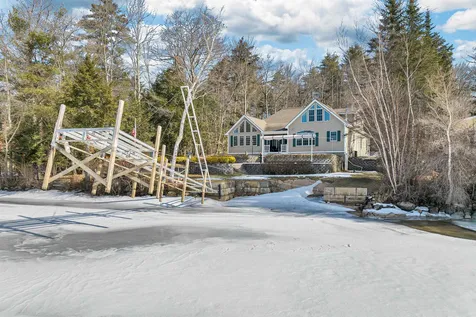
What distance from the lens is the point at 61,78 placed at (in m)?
25.1

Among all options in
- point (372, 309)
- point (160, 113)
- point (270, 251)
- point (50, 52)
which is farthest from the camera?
point (160, 113)

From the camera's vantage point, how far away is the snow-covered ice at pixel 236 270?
460 centimetres

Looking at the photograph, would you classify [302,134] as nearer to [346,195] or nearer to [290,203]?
[346,195]

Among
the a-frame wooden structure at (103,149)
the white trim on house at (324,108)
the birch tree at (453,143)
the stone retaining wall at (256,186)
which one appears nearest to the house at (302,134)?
the white trim on house at (324,108)

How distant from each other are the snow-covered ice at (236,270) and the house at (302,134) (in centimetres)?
1911

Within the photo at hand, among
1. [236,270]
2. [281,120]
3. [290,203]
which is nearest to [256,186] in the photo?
[290,203]

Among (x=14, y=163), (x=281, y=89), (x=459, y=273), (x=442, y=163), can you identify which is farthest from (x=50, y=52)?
(x=281, y=89)

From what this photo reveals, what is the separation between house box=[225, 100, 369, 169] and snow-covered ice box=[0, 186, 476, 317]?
62.7ft

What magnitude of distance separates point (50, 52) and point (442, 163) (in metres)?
24.8

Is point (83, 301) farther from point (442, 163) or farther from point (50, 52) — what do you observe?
point (50, 52)

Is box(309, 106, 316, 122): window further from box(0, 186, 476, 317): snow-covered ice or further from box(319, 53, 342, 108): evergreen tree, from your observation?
box(0, 186, 476, 317): snow-covered ice

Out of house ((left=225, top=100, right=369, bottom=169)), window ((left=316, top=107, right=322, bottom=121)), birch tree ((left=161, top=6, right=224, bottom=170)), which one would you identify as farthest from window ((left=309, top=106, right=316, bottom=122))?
birch tree ((left=161, top=6, right=224, bottom=170))

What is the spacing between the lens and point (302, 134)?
3081 cm

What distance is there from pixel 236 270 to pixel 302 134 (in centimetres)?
2580
